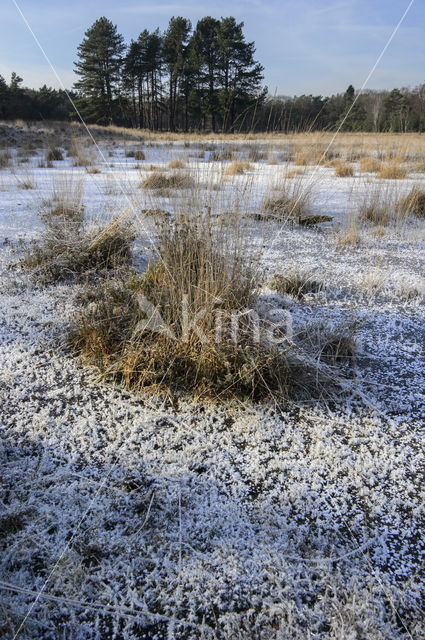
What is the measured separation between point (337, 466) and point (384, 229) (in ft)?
10.1

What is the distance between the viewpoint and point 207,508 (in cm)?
115

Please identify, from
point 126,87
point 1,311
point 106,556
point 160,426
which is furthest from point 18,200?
point 106,556

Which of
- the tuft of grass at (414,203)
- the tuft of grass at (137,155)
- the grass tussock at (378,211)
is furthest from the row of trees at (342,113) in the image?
the tuft of grass at (137,155)

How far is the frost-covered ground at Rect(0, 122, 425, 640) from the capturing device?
2.95 ft

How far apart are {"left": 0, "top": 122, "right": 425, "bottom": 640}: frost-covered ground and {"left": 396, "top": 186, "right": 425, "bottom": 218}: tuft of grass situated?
2.56 m

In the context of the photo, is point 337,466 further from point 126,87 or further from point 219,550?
point 126,87

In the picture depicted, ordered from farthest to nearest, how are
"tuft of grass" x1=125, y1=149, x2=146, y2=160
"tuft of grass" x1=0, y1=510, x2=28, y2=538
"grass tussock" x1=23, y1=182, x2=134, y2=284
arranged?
"tuft of grass" x1=125, y1=149, x2=146, y2=160, "grass tussock" x1=23, y1=182, x2=134, y2=284, "tuft of grass" x1=0, y1=510, x2=28, y2=538

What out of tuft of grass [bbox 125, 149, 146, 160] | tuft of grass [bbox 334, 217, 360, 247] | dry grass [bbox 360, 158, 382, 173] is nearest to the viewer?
tuft of grass [bbox 334, 217, 360, 247]

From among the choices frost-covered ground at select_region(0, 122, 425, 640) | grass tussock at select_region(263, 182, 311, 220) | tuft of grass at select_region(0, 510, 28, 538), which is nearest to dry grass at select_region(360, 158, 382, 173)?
grass tussock at select_region(263, 182, 311, 220)

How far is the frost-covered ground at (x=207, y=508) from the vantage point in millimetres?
900

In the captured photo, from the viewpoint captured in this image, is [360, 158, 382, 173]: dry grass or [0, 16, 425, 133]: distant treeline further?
[360, 158, 382, 173]: dry grass

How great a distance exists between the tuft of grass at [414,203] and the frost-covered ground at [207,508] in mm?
2559

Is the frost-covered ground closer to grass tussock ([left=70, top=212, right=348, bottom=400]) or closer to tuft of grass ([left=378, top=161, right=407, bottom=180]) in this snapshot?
grass tussock ([left=70, top=212, right=348, bottom=400])

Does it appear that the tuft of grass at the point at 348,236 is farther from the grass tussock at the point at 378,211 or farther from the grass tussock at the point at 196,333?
the grass tussock at the point at 196,333
